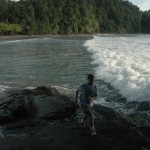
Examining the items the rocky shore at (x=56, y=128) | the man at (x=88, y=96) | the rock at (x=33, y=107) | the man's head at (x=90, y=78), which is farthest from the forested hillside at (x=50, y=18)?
the man's head at (x=90, y=78)

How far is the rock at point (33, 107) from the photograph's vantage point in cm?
1247

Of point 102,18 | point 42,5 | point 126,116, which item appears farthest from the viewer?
point 102,18

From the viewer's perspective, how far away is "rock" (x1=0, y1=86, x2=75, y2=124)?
1247cm

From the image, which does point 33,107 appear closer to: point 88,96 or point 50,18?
point 88,96

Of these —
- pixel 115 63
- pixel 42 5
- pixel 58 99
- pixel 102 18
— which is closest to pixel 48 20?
pixel 42 5

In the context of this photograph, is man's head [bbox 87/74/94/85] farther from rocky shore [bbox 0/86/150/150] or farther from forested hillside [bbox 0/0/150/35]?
forested hillside [bbox 0/0/150/35]

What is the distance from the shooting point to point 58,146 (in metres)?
9.98

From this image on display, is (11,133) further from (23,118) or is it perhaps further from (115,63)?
(115,63)

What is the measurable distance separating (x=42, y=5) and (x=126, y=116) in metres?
130

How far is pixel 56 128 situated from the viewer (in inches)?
452

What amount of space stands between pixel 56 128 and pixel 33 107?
188 cm

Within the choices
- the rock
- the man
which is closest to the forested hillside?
the rock

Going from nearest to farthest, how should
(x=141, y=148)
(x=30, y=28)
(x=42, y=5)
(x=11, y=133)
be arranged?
(x=141, y=148) → (x=11, y=133) → (x=30, y=28) → (x=42, y=5)

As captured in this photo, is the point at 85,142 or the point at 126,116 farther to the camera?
the point at 126,116
